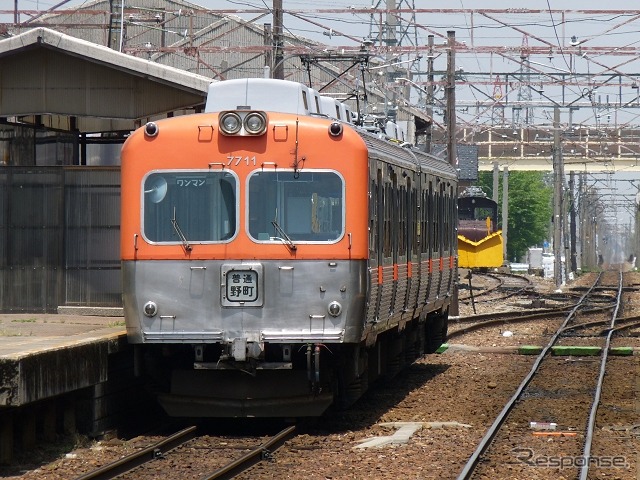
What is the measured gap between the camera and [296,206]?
11.6 m

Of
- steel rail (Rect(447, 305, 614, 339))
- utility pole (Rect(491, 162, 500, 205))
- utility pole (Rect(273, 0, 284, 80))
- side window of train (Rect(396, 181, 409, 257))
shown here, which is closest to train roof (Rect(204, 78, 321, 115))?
side window of train (Rect(396, 181, 409, 257))

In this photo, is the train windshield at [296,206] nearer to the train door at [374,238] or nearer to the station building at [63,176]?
the train door at [374,238]

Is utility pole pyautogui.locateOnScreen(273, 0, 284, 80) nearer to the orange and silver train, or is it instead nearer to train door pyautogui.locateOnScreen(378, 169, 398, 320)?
train door pyautogui.locateOnScreen(378, 169, 398, 320)

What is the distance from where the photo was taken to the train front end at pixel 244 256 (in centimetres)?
1146

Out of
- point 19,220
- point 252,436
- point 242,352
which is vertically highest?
point 19,220

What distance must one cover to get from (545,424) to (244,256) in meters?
3.25

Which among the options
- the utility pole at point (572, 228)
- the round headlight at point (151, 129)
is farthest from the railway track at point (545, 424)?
the utility pole at point (572, 228)

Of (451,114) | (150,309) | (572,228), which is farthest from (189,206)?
(572,228)

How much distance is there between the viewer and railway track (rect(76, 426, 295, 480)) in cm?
935

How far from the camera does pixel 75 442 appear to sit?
11.0 meters

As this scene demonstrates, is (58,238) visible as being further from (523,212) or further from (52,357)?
(523,212)

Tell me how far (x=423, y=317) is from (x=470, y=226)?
118 feet

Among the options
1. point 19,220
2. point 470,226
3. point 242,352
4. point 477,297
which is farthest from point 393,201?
point 470,226

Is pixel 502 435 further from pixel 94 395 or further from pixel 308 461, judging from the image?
pixel 94 395
